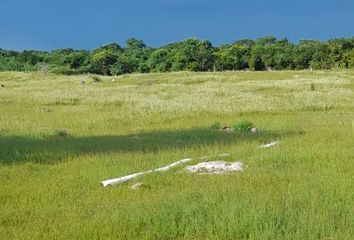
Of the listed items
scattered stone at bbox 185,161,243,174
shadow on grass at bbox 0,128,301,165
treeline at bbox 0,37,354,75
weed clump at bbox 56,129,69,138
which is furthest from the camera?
treeline at bbox 0,37,354,75

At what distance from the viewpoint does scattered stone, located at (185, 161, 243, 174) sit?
12398 millimetres

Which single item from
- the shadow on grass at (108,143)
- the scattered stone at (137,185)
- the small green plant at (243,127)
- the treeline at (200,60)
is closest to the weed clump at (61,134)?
the shadow on grass at (108,143)

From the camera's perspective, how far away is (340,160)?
41.6 ft

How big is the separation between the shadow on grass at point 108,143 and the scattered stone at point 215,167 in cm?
368

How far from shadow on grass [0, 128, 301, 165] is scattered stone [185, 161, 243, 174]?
3677 mm

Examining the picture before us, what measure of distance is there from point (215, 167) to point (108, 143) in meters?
6.64

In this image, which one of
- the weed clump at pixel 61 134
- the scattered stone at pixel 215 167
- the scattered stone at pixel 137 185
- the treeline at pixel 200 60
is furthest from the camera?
the treeline at pixel 200 60

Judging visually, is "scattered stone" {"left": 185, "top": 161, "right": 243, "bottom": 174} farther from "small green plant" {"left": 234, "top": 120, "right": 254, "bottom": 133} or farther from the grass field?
"small green plant" {"left": 234, "top": 120, "right": 254, "bottom": 133}

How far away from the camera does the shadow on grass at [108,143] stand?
1566 cm

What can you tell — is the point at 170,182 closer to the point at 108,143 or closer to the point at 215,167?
the point at 215,167

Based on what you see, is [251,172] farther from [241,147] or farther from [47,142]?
[47,142]

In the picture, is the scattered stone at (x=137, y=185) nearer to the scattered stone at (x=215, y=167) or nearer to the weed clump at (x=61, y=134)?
the scattered stone at (x=215, y=167)

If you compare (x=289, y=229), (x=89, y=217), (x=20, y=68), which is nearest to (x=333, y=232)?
(x=289, y=229)

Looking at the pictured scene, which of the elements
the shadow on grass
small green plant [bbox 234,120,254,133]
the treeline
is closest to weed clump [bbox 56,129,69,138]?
the shadow on grass
